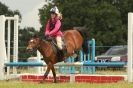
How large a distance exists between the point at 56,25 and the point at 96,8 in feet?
154

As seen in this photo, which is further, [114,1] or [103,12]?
[114,1]

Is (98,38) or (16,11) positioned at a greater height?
(16,11)

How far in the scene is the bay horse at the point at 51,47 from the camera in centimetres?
1484

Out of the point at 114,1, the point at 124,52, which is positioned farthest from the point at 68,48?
the point at 114,1

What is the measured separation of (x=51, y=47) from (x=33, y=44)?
699mm

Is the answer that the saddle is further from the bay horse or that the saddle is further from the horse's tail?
the horse's tail

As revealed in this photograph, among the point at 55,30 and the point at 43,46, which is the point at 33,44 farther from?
the point at 55,30

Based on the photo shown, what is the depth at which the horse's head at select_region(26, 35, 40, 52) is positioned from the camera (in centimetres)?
1465

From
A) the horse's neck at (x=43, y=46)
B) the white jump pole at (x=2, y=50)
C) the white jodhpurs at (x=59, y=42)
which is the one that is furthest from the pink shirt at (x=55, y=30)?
the white jump pole at (x=2, y=50)

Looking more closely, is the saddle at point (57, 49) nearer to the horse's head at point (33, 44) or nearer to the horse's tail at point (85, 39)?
the horse's head at point (33, 44)

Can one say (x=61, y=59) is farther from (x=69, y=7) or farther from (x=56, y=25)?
(x=69, y=7)

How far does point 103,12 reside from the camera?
60.3 meters

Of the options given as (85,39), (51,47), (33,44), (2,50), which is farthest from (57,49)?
(2,50)

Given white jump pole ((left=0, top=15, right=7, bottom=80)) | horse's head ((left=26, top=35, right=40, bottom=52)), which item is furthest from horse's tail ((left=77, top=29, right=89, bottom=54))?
white jump pole ((left=0, top=15, right=7, bottom=80))
